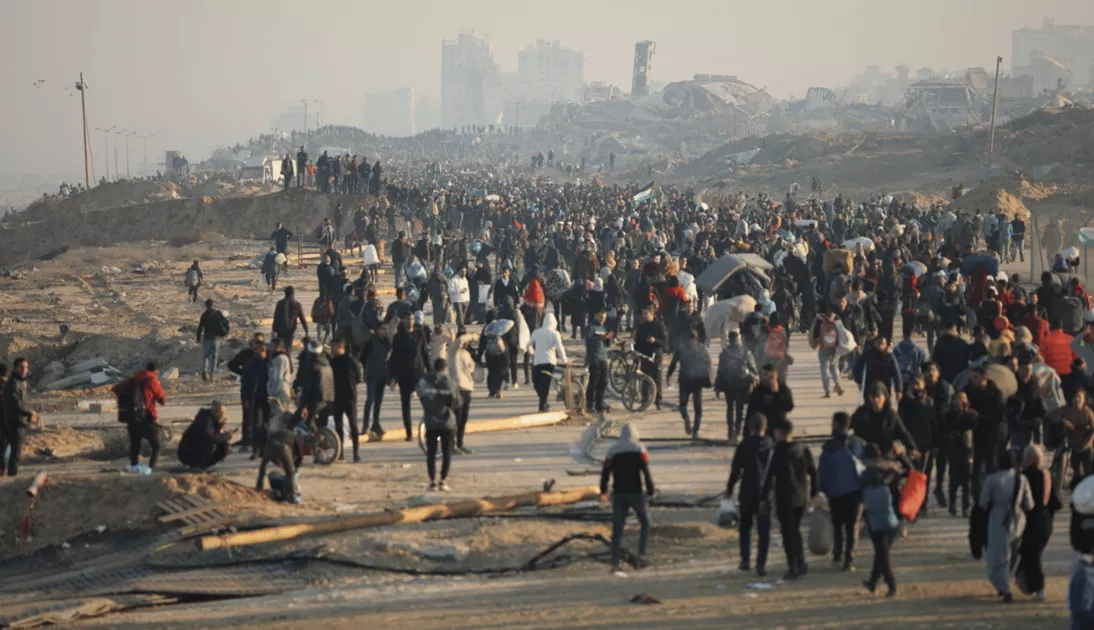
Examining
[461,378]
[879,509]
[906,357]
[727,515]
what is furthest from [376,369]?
[879,509]

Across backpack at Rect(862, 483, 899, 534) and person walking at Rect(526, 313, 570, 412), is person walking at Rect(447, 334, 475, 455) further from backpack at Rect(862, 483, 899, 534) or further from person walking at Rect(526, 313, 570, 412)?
backpack at Rect(862, 483, 899, 534)

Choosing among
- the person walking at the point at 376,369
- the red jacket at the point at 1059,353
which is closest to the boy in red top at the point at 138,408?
the person walking at the point at 376,369

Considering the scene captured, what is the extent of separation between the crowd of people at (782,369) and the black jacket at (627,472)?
0.05ft

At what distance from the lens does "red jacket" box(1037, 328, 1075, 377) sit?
1492cm

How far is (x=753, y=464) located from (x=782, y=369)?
5.84 meters

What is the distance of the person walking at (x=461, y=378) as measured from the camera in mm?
15016

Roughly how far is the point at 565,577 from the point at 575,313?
11539 mm

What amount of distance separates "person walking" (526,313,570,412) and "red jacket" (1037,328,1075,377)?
5.28m

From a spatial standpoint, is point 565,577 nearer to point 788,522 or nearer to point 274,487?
point 788,522

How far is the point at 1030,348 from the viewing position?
13961 mm

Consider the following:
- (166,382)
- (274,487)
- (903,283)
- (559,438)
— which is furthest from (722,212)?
(274,487)

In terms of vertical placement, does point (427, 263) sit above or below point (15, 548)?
above

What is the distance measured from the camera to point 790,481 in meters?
10.4

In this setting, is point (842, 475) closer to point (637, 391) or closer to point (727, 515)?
point (727, 515)
